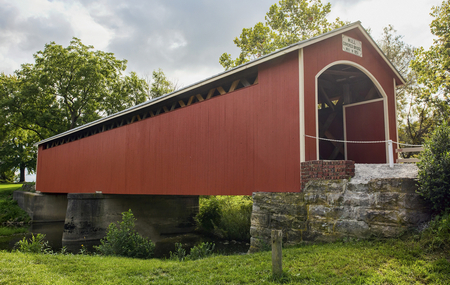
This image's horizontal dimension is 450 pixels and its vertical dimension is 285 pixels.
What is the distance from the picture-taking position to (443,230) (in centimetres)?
452

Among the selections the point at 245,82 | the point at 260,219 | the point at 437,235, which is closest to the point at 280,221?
the point at 260,219

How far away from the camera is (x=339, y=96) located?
435 inches

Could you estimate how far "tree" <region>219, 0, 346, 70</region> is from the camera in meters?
22.2

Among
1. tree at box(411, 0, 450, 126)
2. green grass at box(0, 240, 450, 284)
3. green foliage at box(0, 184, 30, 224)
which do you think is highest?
tree at box(411, 0, 450, 126)

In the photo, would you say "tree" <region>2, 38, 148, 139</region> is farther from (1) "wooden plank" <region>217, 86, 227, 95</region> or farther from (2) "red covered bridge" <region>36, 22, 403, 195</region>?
(1) "wooden plank" <region>217, 86, 227, 95</region>

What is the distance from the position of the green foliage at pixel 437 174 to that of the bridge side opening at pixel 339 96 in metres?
4.14

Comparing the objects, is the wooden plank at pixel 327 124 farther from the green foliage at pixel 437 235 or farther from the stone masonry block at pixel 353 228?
the green foliage at pixel 437 235

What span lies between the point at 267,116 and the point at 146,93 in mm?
26935

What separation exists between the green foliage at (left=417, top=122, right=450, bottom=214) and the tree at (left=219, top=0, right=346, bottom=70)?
17462mm

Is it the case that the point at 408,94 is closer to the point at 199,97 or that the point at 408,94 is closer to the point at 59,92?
the point at 199,97

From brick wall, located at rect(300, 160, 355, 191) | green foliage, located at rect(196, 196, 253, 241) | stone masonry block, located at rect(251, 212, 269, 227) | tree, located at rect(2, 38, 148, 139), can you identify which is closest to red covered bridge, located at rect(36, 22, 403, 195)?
brick wall, located at rect(300, 160, 355, 191)

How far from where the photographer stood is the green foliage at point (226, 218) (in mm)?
13917

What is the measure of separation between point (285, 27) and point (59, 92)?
739 inches

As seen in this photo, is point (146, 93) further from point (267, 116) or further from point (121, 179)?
point (267, 116)
